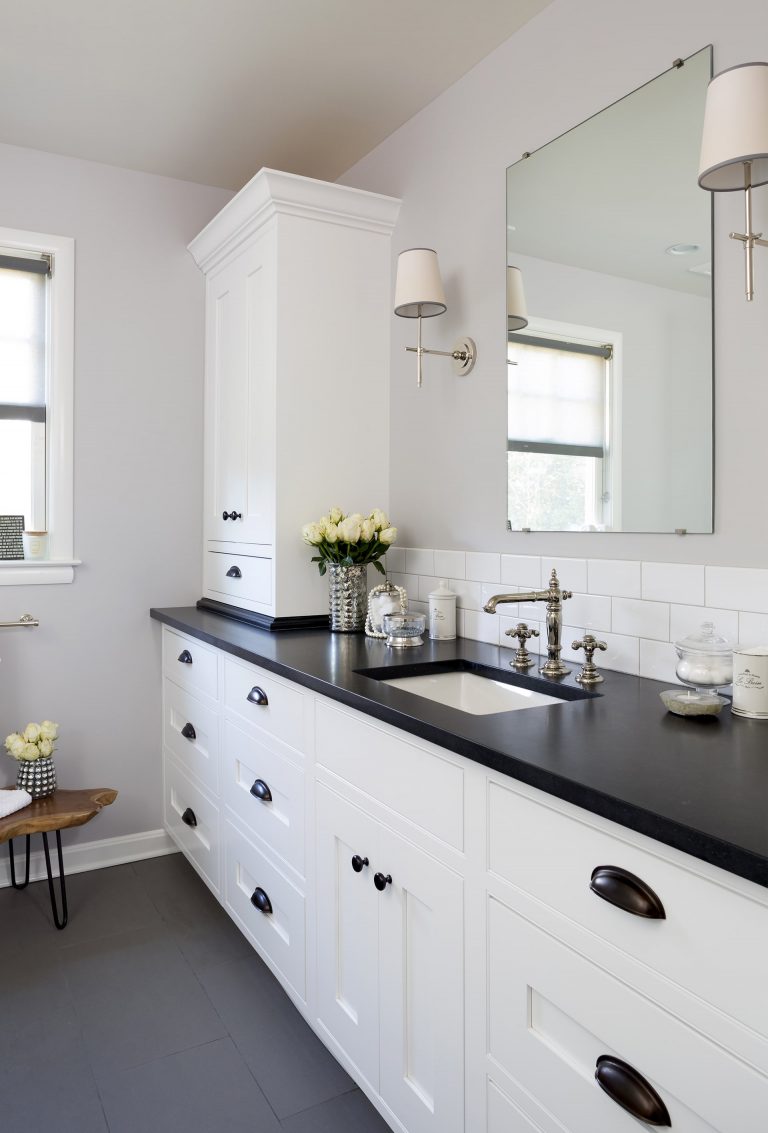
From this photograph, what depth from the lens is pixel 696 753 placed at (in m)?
1.13

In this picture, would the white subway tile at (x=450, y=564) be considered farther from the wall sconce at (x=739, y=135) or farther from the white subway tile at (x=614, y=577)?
the wall sconce at (x=739, y=135)

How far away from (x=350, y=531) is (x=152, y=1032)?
143cm

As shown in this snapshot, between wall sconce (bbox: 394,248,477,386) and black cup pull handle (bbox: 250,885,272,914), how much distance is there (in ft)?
4.76

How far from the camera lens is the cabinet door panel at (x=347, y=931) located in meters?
1.55

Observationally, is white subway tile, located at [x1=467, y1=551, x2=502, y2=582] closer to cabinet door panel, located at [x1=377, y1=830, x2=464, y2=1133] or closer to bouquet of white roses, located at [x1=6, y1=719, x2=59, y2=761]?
cabinet door panel, located at [x1=377, y1=830, x2=464, y2=1133]

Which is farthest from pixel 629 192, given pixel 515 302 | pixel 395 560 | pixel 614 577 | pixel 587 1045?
pixel 587 1045

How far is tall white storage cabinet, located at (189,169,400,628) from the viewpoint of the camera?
8.28 feet

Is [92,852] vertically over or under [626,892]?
under

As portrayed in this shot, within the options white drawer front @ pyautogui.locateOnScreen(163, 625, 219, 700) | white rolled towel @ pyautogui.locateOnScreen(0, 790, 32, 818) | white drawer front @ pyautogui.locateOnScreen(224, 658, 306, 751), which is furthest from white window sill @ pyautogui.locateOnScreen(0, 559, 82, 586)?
white drawer front @ pyautogui.locateOnScreen(224, 658, 306, 751)

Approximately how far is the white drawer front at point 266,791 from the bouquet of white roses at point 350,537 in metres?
0.61

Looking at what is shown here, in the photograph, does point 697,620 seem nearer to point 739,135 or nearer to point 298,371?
point 739,135

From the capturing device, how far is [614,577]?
1.82m

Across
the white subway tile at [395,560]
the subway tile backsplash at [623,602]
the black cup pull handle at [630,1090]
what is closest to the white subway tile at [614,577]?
the subway tile backsplash at [623,602]

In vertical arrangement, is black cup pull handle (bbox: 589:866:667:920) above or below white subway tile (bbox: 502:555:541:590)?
below
